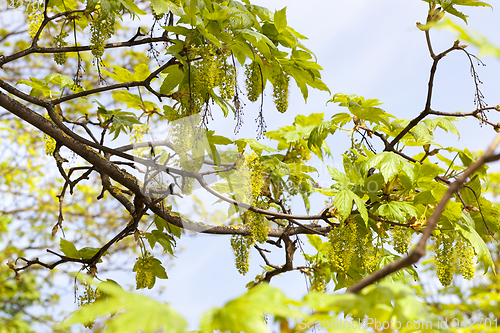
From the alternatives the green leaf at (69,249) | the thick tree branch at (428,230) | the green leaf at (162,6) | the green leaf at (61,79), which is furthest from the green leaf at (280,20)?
the green leaf at (69,249)

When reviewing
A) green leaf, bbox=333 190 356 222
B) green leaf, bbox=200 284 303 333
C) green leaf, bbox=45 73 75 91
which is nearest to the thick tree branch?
green leaf, bbox=200 284 303 333

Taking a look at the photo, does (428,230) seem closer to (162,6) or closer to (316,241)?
(162,6)

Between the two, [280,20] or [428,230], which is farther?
[280,20]

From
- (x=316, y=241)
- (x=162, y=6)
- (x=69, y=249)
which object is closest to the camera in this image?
(x=162, y=6)

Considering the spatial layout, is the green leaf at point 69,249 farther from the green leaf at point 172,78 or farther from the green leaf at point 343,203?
the green leaf at point 343,203

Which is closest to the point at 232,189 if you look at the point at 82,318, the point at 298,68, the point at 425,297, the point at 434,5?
the point at 298,68

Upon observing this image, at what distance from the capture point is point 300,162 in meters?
1.57

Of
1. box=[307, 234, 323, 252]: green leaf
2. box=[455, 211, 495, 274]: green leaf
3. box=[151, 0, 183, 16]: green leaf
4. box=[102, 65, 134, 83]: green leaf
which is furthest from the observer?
box=[307, 234, 323, 252]: green leaf

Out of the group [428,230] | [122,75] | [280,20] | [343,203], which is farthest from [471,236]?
[122,75]

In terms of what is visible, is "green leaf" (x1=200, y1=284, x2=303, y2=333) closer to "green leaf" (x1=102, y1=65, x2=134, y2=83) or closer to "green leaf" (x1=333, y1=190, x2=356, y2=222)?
"green leaf" (x1=333, y1=190, x2=356, y2=222)

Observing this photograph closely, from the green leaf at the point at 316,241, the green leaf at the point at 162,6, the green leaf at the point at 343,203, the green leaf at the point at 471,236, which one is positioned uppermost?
the green leaf at the point at 162,6

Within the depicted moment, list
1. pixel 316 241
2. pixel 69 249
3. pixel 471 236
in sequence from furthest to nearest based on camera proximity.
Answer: pixel 316 241 < pixel 69 249 < pixel 471 236

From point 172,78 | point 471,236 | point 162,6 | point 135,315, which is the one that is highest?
point 162,6

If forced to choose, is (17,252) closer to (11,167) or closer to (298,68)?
(11,167)
